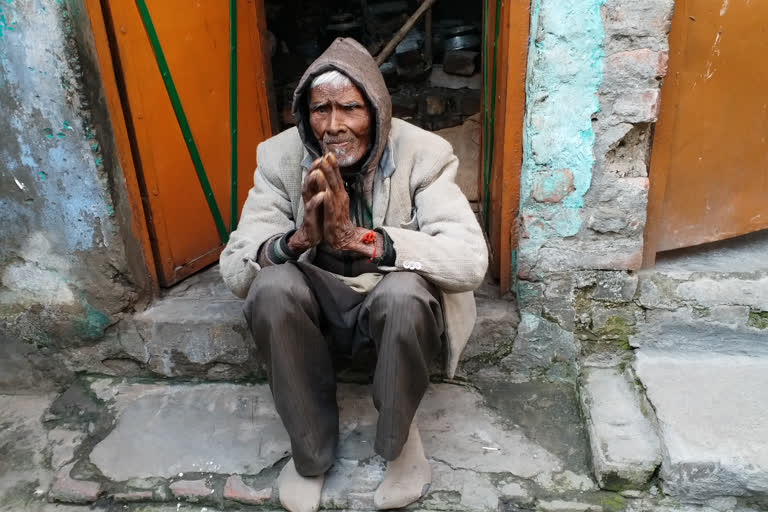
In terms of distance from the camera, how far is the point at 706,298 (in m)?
2.28

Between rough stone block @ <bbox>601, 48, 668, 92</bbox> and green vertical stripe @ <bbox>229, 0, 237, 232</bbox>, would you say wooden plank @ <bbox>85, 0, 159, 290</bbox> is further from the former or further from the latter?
rough stone block @ <bbox>601, 48, 668, 92</bbox>

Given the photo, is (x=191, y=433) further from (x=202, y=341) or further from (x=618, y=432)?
(x=618, y=432)

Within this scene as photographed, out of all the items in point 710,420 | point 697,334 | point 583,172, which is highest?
point 583,172

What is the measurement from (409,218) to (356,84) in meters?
0.46

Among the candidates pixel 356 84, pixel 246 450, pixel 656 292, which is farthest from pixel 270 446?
pixel 656 292

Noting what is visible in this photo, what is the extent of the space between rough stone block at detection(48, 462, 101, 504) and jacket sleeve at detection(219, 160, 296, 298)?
→ 0.82m

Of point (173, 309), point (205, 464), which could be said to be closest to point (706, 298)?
point (205, 464)

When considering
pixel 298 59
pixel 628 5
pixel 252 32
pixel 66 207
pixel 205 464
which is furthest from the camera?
pixel 298 59

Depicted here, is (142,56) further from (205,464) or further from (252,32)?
(205,464)

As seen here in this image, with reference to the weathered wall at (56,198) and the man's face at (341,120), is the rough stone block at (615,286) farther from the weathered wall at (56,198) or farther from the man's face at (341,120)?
the weathered wall at (56,198)

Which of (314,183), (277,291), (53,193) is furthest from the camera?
(53,193)

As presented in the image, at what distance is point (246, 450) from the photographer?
87.5 inches

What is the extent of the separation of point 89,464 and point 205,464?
427 mm

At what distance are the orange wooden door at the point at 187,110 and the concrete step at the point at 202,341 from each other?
0.25m
